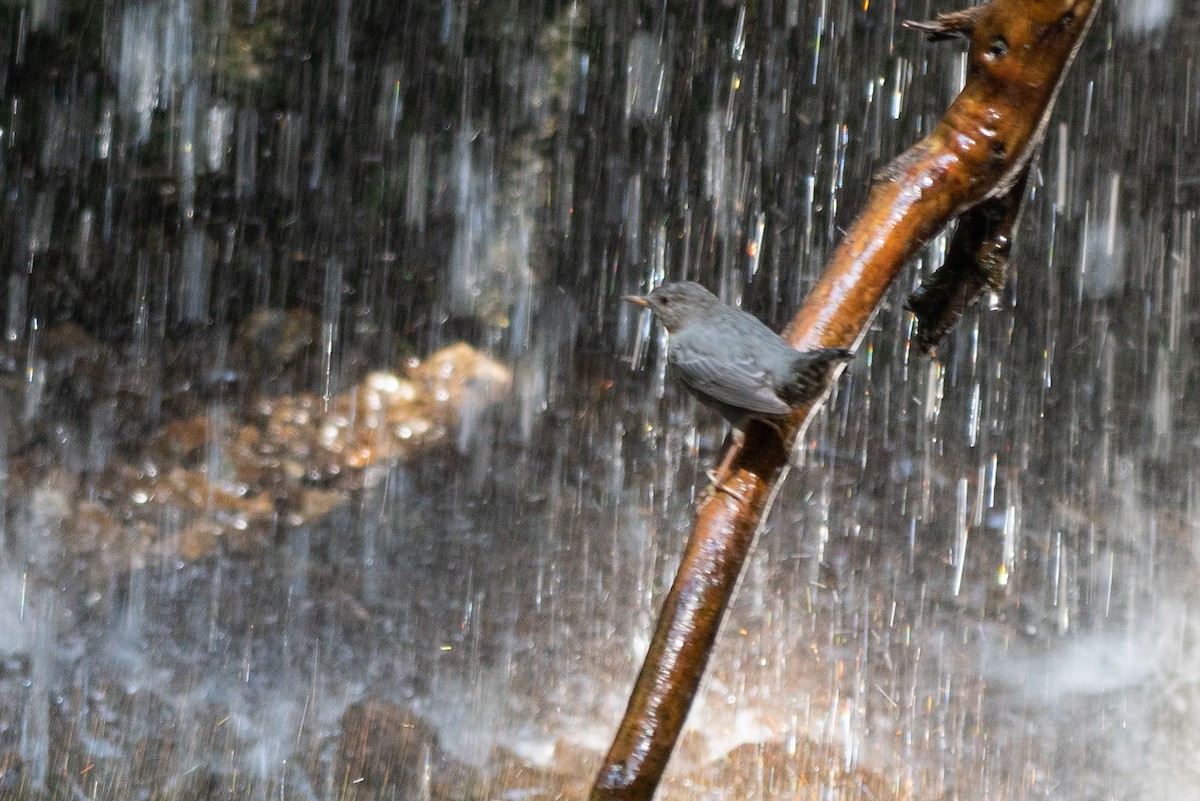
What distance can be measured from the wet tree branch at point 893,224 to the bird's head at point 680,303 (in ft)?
4.43

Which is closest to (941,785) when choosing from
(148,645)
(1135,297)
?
Answer: (1135,297)

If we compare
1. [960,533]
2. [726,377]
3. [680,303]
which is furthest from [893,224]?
[960,533]

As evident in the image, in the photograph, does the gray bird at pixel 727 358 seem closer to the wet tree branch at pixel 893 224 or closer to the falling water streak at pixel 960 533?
the wet tree branch at pixel 893 224

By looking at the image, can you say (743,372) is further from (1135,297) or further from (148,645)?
(1135,297)

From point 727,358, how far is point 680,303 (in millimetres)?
523

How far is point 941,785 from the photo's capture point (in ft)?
14.0

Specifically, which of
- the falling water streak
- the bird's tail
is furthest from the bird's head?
the falling water streak

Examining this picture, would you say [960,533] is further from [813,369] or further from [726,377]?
[813,369]

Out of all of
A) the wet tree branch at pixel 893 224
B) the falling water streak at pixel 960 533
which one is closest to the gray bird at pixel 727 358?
the wet tree branch at pixel 893 224

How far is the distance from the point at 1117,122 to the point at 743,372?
5027mm

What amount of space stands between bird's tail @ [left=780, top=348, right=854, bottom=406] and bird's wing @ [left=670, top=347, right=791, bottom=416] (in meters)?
0.40

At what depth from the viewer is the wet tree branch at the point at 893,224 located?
2.24 ft

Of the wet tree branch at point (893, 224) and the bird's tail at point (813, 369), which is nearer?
the wet tree branch at point (893, 224)

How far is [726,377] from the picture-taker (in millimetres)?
1686
